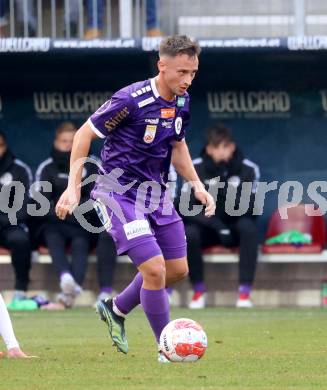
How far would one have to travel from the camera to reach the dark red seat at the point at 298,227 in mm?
14133

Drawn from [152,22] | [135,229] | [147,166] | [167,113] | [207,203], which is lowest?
[135,229]

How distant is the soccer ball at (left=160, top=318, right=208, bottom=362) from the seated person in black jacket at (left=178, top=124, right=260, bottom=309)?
6305 mm

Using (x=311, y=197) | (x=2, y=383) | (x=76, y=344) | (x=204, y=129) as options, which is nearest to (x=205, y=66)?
(x=204, y=129)

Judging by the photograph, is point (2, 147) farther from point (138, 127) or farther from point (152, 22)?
point (138, 127)

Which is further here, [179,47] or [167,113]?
[167,113]

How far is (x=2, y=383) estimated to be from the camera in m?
6.54

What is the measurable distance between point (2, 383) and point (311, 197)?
8894 mm

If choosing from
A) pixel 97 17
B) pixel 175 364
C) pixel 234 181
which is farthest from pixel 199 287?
pixel 175 364

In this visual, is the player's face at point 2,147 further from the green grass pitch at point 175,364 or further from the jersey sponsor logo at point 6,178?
the green grass pitch at point 175,364

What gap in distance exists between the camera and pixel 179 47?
7.52m

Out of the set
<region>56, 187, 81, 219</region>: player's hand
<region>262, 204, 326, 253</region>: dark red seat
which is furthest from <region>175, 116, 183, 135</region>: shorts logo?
<region>262, 204, 326, 253</region>: dark red seat

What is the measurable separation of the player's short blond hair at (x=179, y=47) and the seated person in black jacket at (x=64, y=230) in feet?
21.1

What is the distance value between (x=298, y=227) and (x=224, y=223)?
38.2 inches

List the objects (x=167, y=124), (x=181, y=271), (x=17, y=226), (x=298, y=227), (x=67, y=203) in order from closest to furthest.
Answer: (x=67, y=203) → (x=167, y=124) → (x=181, y=271) → (x=17, y=226) → (x=298, y=227)
